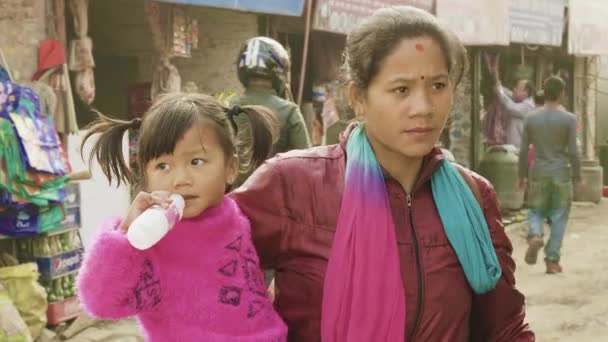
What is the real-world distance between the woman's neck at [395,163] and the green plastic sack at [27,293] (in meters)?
4.07

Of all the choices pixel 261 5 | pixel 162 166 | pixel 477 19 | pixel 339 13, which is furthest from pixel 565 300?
pixel 162 166

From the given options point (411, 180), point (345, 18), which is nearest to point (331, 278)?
point (411, 180)

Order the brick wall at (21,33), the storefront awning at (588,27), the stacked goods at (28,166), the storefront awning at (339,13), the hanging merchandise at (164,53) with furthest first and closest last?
the storefront awning at (588,27), the storefront awning at (339,13), the hanging merchandise at (164,53), the brick wall at (21,33), the stacked goods at (28,166)

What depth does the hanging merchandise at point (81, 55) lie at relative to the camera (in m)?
6.28

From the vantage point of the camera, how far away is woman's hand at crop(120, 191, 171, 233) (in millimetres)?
1801

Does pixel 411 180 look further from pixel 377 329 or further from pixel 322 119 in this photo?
pixel 322 119

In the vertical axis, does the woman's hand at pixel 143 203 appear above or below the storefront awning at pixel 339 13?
below

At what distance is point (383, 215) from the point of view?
1927mm

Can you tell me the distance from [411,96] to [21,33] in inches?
181

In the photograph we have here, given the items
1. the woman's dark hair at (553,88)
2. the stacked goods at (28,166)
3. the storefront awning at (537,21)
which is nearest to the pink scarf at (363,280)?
the stacked goods at (28,166)

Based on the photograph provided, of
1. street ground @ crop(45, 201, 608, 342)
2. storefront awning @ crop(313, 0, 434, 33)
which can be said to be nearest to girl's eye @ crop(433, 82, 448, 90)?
street ground @ crop(45, 201, 608, 342)

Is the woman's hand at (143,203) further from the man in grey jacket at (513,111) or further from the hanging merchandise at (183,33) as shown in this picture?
the man in grey jacket at (513,111)

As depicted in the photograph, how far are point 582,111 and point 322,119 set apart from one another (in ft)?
29.5

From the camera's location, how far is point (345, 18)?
8.65 m
